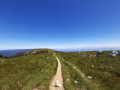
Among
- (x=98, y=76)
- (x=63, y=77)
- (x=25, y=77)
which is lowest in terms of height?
(x=63, y=77)

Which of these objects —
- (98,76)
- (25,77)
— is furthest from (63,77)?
(25,77)

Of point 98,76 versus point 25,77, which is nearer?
point 98,76

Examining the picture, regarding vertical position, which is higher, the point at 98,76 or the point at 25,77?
the point at 98,76

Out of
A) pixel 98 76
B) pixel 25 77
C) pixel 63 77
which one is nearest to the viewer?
pixel 98 76

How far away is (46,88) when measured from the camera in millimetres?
9570

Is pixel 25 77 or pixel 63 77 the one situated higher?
pixel 25 77

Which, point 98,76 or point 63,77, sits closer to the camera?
point 98,76

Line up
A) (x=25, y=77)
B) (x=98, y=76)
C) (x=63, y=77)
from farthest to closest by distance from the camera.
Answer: (x=63, y=77)
(x=25, y=77)
(x=98, y=76)

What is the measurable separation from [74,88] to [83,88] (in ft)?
4.56

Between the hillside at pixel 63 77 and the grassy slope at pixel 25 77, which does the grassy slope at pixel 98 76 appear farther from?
the grassy slope at pixel 25 77

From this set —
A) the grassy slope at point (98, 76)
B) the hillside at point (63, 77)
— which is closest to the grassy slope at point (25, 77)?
the hillside at point (63, 77)

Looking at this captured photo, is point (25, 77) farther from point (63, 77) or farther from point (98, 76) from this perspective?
point (98, 76)

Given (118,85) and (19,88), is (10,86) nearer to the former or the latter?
(19,88)

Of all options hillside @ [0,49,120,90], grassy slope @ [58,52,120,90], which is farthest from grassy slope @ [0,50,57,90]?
grassy slope @ [58,52,120,90]
